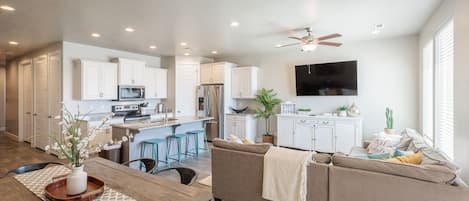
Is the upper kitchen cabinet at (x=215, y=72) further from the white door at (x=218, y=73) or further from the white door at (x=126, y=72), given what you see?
the white door at (x=126, y=72)

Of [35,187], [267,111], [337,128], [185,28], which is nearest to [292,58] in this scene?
[267,111]

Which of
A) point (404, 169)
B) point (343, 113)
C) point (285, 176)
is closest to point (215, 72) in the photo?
point (343, 113)

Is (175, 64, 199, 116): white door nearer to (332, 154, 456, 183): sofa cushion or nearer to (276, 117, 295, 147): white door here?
(276, 117, 295, 147): white door

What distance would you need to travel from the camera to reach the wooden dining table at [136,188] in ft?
5.28

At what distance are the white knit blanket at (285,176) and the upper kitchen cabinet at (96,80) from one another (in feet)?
15.1

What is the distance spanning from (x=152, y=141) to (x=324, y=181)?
10.1ft

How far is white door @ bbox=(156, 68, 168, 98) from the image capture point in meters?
7.04

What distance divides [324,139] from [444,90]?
2532 millimetres

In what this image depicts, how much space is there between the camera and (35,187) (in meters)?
1.77

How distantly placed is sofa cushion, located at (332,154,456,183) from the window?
1310mm

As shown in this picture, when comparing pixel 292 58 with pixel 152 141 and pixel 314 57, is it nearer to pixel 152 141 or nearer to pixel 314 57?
pixel 314 57

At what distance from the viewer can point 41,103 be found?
6.00m

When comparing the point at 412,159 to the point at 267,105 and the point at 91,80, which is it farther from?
the point at 91,80

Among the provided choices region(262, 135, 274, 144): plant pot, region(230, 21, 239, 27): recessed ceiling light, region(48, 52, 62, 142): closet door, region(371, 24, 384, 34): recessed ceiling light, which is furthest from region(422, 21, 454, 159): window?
region(48, 52, 62, 142): closet door
